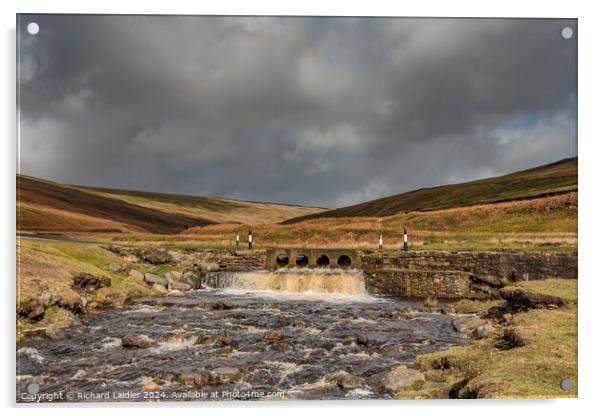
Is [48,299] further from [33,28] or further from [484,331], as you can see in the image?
[484,331]

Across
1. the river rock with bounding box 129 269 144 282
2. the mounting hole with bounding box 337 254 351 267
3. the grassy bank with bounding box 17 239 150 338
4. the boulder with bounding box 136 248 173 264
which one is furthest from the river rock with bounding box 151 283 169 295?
the mounting hole with bounding box 337 254 351 267

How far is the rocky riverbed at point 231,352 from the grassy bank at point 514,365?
2.19ft

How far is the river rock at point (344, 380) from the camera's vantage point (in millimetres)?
9523

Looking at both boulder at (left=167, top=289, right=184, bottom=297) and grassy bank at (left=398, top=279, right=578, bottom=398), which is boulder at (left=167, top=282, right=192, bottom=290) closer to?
boulder at (left=167, top=289, right=184, bottom=297)

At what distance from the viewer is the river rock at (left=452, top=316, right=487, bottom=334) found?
44.3ft

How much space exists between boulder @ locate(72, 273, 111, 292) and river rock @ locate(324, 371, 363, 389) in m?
10.9

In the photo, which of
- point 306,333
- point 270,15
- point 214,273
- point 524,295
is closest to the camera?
point 270,15

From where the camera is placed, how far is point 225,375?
9.84 meters

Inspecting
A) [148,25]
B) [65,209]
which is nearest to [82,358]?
[148,25]

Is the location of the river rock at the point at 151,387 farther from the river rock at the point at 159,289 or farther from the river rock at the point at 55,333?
the river rock at the point at 159,289

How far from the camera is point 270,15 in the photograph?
34.6 ft

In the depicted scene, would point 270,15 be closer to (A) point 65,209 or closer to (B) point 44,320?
(B) point 44,320

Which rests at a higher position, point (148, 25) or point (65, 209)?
point (148, 25)

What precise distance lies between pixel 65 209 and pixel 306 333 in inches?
515
